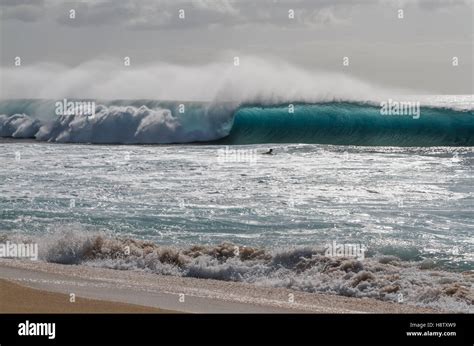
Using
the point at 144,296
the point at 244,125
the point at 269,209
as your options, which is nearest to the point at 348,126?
the point at 244,125

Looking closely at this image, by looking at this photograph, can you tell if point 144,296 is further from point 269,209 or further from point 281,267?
point 269,209

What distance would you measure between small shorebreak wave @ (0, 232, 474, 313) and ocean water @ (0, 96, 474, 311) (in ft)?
0.06

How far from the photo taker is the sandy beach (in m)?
7.92

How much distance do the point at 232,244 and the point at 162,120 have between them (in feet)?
76.3

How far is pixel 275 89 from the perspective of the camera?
3438 centimetres

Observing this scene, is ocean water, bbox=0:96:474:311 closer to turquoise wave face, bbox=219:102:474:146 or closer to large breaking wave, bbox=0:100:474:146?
turquoise wave face, bbox=219:102:474:146

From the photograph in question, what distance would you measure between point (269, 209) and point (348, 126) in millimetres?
17357

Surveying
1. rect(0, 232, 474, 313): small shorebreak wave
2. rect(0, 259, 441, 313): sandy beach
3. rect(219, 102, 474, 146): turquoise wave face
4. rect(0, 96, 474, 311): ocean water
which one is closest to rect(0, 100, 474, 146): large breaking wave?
rect(219, 102, 474, 146): turquoise wave face

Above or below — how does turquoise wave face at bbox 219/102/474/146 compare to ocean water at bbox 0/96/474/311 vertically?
above

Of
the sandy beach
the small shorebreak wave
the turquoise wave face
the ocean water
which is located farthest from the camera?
the turquoise wave face

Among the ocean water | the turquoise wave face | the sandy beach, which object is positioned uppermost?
the turquoise wave face
